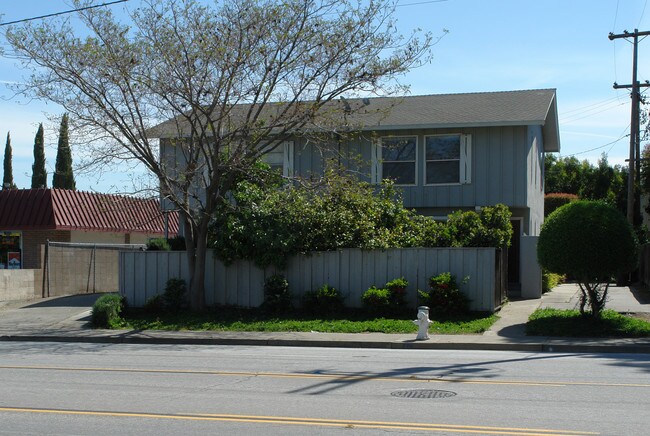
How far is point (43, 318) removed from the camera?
2111 centimetres

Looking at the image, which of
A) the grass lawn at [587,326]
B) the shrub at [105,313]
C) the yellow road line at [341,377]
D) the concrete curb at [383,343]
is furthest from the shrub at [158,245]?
the grass lawn at [587,326]

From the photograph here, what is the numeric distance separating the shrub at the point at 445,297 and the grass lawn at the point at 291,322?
0.33 meters

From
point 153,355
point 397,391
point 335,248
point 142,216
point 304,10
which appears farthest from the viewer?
point 142,216

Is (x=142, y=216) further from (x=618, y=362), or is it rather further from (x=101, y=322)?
(x=618, y=362)

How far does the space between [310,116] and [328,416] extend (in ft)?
39.7

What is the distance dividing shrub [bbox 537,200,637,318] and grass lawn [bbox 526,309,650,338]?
401 mm

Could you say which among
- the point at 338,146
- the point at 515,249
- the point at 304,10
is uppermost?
the point at 304,10

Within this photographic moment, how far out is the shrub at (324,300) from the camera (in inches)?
787

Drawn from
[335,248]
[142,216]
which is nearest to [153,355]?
[335,248]

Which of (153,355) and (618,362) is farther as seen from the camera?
(153,355)

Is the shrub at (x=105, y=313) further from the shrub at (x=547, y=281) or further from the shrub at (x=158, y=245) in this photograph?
the shrub at (x=547, y=281)

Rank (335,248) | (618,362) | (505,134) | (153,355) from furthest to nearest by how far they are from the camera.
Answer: (505,134) < (335,248) < (153,355) < (618,362)

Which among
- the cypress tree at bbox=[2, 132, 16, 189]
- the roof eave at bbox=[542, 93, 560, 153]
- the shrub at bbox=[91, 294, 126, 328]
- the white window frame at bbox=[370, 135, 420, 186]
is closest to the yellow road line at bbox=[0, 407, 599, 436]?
the shrub at bbox=[91, 294, 126, 328]

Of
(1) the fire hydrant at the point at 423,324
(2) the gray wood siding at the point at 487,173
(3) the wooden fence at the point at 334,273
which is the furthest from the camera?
(2) the gray wood siding at the point at 487,173
